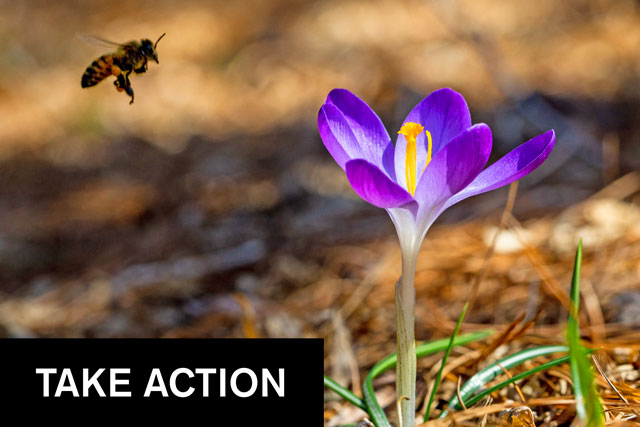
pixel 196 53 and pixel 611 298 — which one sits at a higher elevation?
pixel 196 53

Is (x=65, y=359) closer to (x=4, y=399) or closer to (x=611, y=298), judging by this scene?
(x=4, y=399)

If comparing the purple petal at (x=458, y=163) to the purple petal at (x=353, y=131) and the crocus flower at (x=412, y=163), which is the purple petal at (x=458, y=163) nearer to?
the crocus flower at (x=412, y=163)

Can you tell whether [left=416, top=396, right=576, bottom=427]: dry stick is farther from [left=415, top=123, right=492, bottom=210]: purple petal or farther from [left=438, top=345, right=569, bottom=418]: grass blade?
[left=415, top=123, right=492, bottom=210]: purple petal

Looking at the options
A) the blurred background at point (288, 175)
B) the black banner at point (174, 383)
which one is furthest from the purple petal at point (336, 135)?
the blurred background at point (288, 175)

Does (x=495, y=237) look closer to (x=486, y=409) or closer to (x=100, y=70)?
(x=486, y=409)

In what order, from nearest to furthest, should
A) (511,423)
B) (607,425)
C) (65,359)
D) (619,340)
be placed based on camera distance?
(607,425) → (511,423) → (65,359) → (619,340)

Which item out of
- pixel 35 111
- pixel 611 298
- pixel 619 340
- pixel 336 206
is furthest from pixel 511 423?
pixel 35 111
